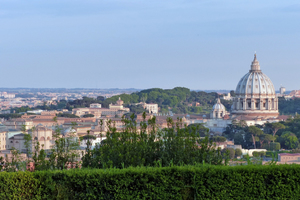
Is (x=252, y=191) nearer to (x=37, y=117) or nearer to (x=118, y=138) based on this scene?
(x=118, y=138)

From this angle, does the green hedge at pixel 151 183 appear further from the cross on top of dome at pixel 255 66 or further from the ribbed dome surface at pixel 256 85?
the cross on top of dome at pixel 255 66

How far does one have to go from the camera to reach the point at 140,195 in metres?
8.77

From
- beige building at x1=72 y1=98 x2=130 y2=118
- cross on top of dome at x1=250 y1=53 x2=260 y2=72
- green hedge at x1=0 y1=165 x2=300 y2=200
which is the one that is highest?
cross on top of dome at x1=250 y1=53 x2=260 y2=72

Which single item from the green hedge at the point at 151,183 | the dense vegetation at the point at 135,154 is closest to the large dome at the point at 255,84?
the dense vegetation at the point at 135,154

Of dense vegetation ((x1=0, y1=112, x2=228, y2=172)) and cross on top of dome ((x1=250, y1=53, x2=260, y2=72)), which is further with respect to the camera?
cross on top of dome ((x1=250, y1=53, x2=260, y2=72))

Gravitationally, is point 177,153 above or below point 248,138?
above

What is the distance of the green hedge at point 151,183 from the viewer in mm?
8727

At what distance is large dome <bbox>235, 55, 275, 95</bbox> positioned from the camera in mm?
79188

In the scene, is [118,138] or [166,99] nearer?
[118,138]

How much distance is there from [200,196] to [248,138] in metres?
48.8

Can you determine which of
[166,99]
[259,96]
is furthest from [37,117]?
[166,99]

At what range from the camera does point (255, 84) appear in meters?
79.4

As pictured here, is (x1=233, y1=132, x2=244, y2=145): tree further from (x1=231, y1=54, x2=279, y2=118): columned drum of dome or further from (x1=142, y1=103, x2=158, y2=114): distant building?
(x1=142, y1=103, x2=158, y2=114): distant building

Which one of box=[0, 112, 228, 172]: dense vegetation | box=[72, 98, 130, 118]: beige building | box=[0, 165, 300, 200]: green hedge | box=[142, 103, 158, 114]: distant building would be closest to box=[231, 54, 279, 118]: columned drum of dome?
box=[72, 98, 130, 118]: beige building
